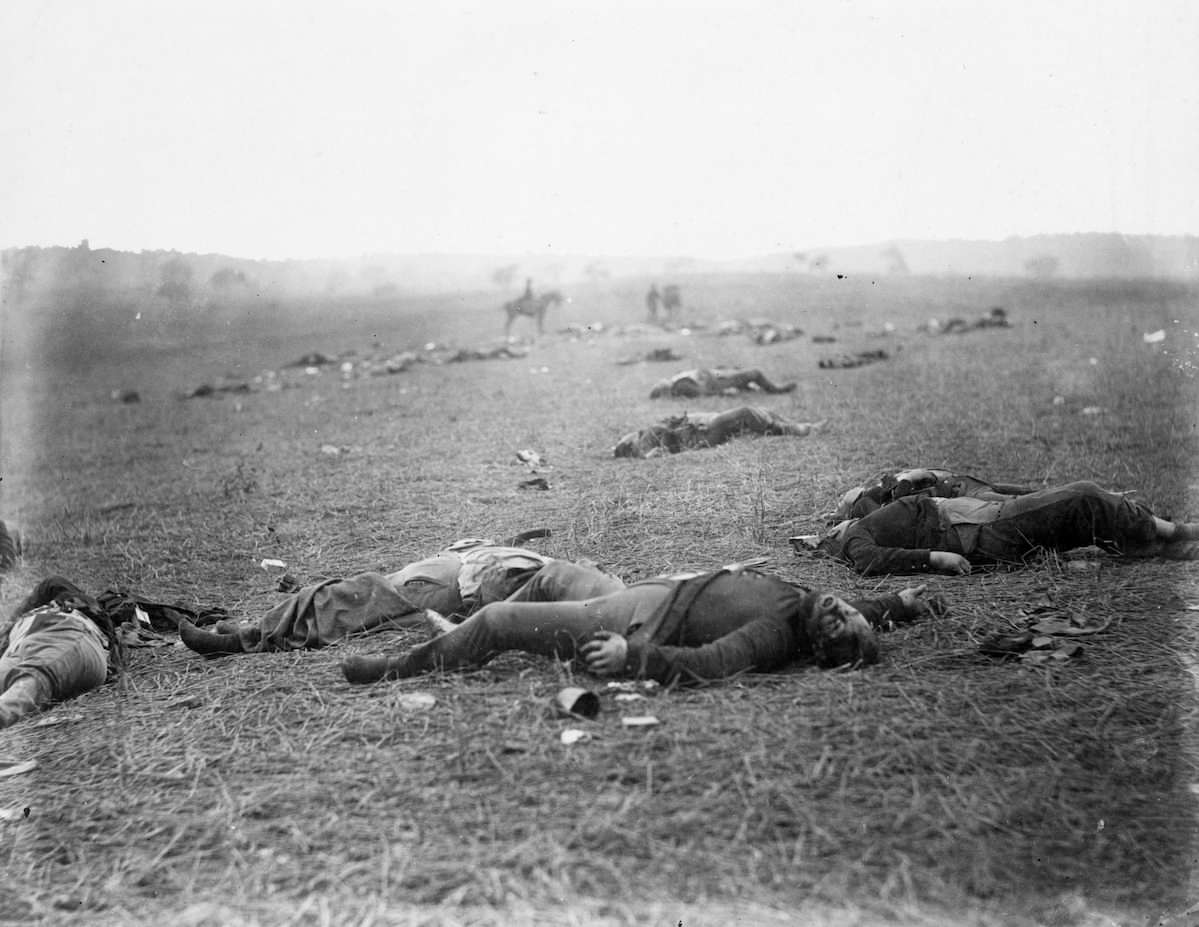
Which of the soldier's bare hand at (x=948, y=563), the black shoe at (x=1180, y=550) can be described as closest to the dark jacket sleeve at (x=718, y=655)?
the soldier's bare hand at (x=948, y=563)

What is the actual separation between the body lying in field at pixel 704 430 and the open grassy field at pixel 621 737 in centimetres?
32

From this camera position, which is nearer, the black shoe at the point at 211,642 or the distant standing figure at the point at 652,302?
the black shoe at the point at 211,642

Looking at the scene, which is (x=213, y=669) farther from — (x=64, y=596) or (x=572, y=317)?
(x=572, y=317)

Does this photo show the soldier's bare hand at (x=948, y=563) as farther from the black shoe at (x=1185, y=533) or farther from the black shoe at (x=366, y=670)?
the black shoe at (x=366, y=670)

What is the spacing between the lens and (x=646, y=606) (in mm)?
3484

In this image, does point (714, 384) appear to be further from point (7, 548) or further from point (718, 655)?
point (718, 655)

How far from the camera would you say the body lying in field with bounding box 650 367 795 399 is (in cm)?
923

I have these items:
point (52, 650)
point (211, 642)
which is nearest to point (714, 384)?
point (211, 642)

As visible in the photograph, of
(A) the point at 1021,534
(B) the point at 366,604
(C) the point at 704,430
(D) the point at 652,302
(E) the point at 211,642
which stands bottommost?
(E) the point at 211,642

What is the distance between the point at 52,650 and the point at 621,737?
8.10ft

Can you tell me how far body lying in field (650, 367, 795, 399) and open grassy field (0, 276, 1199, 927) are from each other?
1.84 m

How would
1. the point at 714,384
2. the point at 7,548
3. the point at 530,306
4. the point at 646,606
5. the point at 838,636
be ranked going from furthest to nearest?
1. the point at 530,306
2. the point at 714,384
3. the point at 7,548
4. the point at 646,606
5. the point at 838,636

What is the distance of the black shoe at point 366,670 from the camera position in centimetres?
356

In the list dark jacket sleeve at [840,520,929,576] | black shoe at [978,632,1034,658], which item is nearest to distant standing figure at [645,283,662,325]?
dark jacket sleeve at [840,520,929,576]
